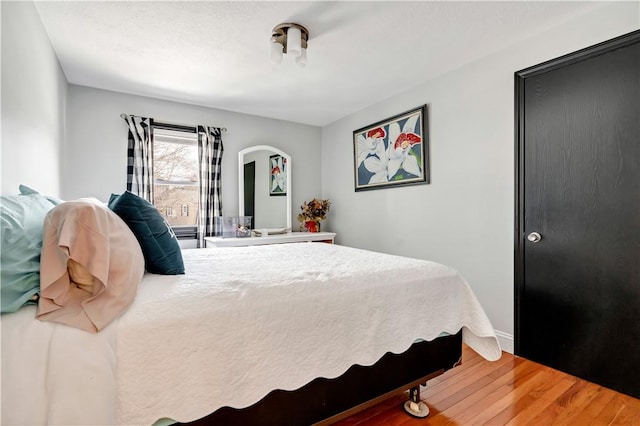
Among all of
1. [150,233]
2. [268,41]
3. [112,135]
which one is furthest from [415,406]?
[112,135]

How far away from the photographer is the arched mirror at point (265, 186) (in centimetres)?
393

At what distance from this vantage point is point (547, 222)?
7.22 feet

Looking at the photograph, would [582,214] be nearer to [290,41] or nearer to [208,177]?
[290,41]

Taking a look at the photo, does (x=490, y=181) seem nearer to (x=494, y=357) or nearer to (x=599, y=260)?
(x=599, y=260)

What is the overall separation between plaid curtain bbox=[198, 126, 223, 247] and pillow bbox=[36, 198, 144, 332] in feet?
8.70

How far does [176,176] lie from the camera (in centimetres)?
355

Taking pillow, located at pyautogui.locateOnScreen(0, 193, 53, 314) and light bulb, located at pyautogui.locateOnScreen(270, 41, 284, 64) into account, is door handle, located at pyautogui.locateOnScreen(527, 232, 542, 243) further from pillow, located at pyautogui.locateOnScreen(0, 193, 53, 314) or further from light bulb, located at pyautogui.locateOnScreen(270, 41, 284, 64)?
→ pillow, located at pyautogui.locateOnScreen(0, 193, 53, 314)

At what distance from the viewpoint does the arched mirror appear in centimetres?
393

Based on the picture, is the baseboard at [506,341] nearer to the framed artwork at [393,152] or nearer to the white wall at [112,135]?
the framed artwork at [393,152]

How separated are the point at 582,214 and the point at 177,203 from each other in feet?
12.4

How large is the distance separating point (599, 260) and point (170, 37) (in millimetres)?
3325

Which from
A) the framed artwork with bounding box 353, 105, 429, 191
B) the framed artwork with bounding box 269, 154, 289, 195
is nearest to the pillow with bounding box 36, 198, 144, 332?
the framed artwork with bounding box 353, 105, 429, 191

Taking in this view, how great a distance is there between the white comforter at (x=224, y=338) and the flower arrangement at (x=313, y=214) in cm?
243

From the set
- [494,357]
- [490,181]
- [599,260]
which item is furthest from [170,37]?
[599,260]
